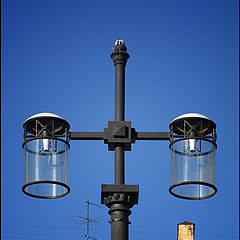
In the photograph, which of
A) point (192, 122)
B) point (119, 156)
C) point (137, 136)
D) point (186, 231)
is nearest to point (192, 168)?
point (192, 122)

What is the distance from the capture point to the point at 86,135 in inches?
393

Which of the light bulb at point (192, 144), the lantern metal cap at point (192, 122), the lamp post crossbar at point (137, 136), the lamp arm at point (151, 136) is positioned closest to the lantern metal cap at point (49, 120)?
the lamp post crossbar at point (137, 136)

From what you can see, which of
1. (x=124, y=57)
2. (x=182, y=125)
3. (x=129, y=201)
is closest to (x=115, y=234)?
(x=129, y=201)

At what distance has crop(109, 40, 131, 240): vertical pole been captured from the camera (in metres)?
9.42

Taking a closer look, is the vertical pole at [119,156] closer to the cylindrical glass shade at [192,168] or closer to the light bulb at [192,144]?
the cylindrical glass shade at [192,168]

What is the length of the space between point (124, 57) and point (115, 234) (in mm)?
2535

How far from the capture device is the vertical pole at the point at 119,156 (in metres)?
9.42

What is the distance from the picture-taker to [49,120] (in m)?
10.0

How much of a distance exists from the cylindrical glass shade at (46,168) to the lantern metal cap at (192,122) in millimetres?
1428

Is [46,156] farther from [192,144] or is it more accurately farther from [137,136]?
[192,144]

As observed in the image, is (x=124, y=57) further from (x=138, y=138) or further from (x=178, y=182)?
Result: (x=178, y=182)

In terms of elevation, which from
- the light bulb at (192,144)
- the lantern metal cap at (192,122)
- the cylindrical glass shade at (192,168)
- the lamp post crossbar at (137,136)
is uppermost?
the lantern metal cap at (192,122)

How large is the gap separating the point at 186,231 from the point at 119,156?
5796mm

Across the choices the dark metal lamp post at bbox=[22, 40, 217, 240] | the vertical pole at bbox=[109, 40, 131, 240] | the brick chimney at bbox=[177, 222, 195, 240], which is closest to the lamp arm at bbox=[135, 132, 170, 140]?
the dark metal lamp post at bbox=[22, 40, 217, 240]
